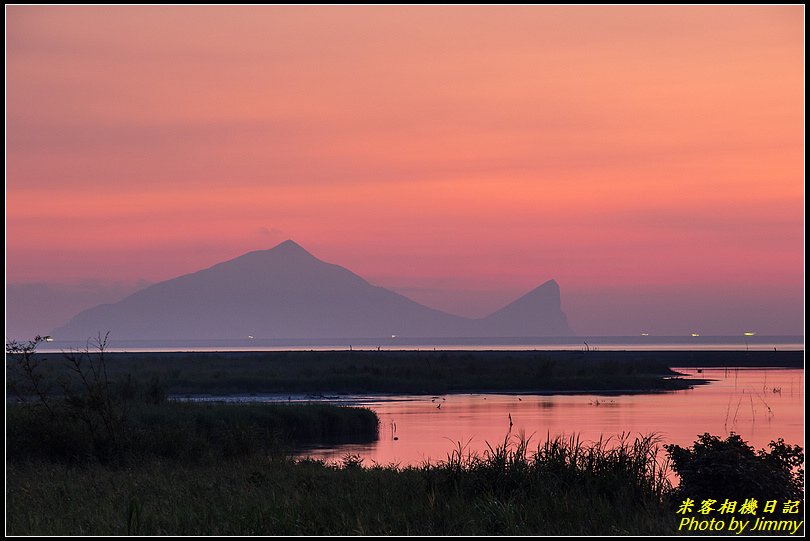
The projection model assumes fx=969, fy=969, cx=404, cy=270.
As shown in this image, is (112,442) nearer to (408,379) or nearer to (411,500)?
(411,500)

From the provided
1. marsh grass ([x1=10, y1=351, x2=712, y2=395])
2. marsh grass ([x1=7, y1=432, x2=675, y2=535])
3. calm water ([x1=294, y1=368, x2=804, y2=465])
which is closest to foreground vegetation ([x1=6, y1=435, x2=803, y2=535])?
marsh grass ([x1=7, y1=432, x2=675, y2=535])

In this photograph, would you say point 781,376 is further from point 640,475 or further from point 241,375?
point 640,475

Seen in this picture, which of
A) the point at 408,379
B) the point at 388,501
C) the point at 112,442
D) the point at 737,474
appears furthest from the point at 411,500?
the point at 408,379

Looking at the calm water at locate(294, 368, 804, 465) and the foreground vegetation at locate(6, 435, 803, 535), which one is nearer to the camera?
the foreground vegetation at locate(6, 435, 803, 535)

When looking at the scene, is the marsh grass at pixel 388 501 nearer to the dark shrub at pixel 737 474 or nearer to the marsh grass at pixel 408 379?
the dark shrub at pixel 737 474

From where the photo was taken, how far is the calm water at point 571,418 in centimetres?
3756

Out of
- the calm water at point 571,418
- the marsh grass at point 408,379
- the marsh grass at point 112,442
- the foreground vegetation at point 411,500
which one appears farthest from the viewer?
the marsh grass at point 408,379

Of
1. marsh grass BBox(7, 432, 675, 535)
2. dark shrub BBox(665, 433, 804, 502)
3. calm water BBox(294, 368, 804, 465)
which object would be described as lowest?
calm water BBox(294, 368, 804, 465)

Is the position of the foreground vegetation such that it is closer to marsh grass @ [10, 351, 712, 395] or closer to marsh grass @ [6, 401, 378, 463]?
marsh grass @ [6, 401, 378, 463]

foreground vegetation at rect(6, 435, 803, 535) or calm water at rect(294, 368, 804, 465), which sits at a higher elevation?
foreground vegetation at rect(6, 435, 803, 535)

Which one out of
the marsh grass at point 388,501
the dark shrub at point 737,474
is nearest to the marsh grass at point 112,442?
the marsh grass at point 388,501

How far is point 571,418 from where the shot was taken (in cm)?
4894

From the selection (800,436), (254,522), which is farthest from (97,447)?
(800,436)

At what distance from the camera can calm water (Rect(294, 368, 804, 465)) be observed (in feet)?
123
